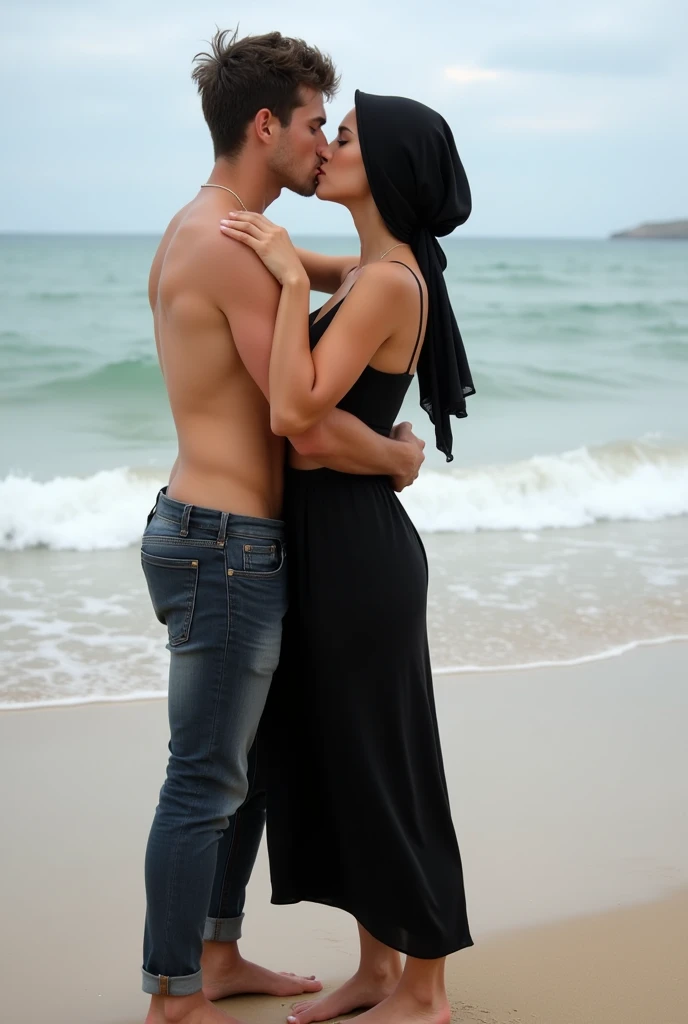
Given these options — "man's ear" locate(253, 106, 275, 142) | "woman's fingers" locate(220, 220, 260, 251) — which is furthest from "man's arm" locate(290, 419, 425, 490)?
"man's ear" locate(253, 106, 275, 142)

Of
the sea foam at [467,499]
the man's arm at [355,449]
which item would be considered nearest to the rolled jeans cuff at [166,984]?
the man's arm at [355,449]

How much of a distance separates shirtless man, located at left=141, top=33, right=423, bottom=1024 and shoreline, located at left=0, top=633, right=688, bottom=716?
7.34ft

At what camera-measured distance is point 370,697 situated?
2.53m

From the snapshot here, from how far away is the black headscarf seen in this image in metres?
2.50

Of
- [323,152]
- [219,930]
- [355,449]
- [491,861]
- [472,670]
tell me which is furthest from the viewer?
[472,670]

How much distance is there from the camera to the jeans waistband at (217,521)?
2414mm

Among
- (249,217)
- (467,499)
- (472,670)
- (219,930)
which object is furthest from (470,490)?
(249,217)

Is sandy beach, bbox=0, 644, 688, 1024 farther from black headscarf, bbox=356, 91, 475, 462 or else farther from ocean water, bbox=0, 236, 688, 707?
black headscarf, bbox=356, 91, 475, 462

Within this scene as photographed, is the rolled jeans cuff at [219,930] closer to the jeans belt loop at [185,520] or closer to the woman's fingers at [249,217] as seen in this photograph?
the jeans belt loop at [185,520]

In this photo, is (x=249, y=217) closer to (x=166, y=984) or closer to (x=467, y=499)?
(x=166, y=984)

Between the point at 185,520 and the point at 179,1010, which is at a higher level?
the point at 185,520

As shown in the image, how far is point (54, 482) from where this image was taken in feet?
31.3

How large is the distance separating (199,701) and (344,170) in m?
1.23

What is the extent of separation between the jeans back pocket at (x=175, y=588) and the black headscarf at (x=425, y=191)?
0.71 meters
